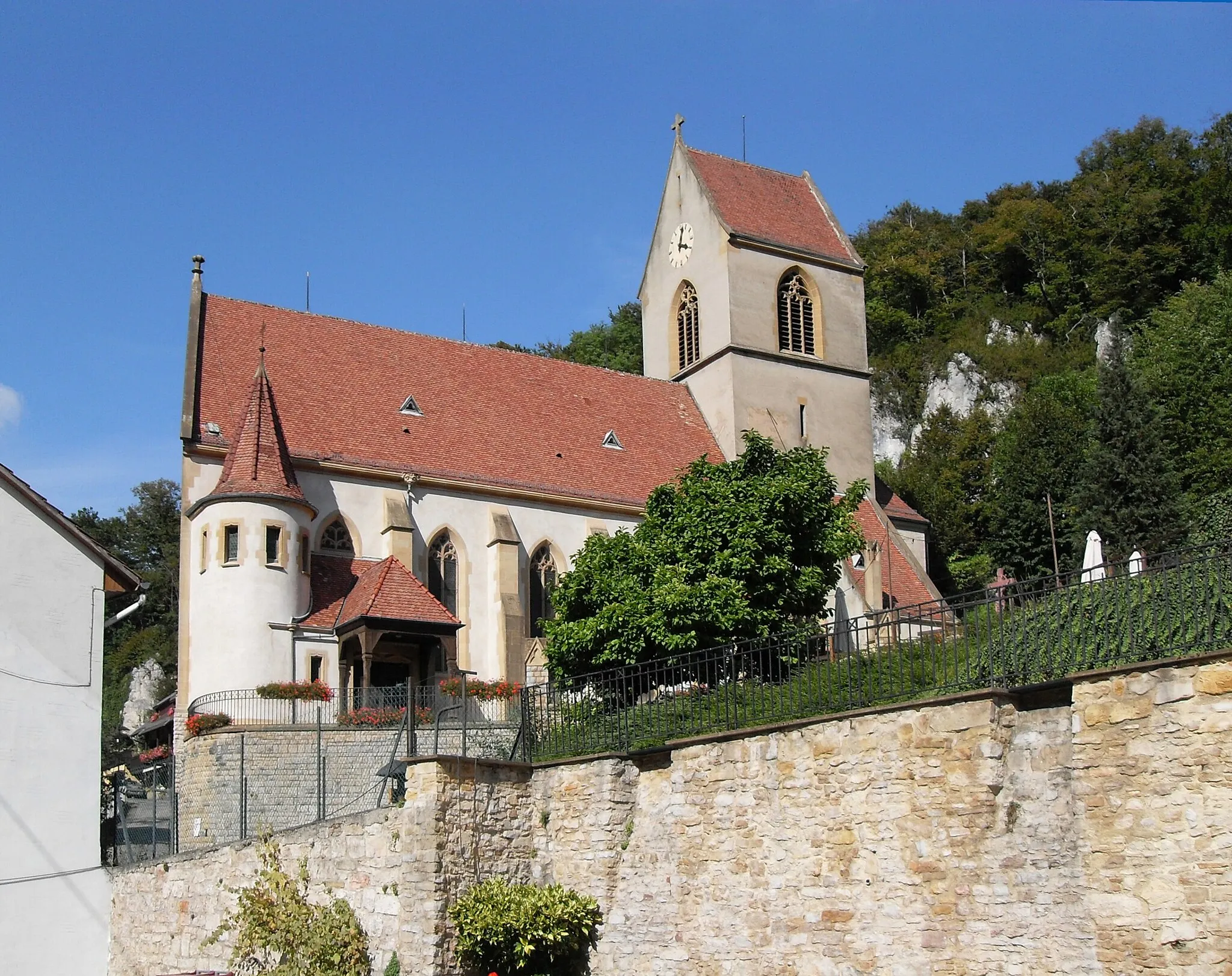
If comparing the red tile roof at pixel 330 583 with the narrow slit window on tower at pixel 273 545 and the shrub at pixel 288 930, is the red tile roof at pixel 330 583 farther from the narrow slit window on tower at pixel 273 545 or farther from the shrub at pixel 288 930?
the shrub at pixel 288 930

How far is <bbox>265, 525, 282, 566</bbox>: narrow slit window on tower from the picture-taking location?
29.5 metres

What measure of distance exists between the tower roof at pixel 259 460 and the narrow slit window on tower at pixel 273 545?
0.64m

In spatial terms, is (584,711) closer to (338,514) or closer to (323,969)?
(323,969)

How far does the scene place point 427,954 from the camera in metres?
15.7

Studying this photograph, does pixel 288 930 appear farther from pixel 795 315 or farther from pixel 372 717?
pixel 795 315

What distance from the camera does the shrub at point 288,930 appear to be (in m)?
16.5

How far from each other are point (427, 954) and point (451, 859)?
1034 millimetres

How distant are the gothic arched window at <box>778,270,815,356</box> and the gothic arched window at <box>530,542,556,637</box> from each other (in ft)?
31.5

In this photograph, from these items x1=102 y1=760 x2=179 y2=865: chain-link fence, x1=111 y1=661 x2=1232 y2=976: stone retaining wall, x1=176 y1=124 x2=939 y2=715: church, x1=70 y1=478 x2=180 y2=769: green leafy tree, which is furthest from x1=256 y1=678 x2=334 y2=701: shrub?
x1=70 y1=478 x2=180 y2=769: green leafy tree

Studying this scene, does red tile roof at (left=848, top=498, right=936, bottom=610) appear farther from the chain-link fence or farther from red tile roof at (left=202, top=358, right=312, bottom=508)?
the chain-link fence

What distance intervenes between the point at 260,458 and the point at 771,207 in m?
17.7

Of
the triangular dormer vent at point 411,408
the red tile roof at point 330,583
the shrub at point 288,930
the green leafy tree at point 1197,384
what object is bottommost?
the shrub at point 288,930

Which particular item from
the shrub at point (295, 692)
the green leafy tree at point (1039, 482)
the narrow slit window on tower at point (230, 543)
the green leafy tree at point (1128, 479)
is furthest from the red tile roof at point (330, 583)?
the green leafy tree at point (1039, 482)

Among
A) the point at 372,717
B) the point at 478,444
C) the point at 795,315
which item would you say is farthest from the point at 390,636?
the point at 795,315
